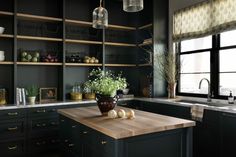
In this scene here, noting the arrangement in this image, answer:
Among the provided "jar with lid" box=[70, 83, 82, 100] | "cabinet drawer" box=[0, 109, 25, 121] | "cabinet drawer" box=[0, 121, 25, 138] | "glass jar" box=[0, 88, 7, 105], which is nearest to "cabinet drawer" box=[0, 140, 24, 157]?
"cabinet drawer" box=[0, 121, 25, 138]

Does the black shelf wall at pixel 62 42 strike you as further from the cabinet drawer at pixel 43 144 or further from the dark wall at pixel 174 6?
the cabinet drawer at pixel 43 144

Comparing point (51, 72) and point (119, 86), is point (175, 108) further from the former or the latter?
point (51, 72)

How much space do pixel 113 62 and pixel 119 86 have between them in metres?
2.32

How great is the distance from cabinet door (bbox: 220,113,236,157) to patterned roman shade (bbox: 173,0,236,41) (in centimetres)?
141

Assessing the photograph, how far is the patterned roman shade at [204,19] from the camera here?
11.4ft

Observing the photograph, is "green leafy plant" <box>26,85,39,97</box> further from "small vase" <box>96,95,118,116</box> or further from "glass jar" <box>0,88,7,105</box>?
"small vase" <box>96,95,118,116</box>

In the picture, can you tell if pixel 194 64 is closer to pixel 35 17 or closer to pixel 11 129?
pixel 35 17

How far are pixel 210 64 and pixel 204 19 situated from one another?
0.79 m

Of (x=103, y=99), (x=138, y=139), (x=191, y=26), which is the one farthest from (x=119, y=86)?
(x=191, y=26)

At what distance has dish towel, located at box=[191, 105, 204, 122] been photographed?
322 cm

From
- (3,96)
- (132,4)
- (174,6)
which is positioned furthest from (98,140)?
(174,6)

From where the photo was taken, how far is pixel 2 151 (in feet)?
11.4

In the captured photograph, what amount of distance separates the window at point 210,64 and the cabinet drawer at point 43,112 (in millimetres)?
2525

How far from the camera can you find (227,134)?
9.41 feet
